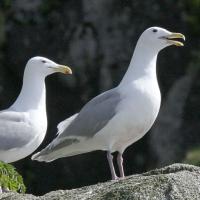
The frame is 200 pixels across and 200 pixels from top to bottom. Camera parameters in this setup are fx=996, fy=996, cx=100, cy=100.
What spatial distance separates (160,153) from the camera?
51.9 feet

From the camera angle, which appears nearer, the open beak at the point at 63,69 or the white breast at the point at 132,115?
the white breast at the point at 132,115

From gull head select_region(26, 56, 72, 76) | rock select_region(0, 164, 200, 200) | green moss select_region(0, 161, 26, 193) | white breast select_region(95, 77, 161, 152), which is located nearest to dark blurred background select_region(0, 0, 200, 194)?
gull head select_region(26, 56, 72, 76)

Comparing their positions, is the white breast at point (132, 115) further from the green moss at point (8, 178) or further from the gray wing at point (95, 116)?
the green moss at point (8, 178)

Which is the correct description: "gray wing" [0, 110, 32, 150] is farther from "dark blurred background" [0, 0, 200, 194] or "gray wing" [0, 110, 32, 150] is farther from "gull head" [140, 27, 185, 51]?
"dark blurred background" [0, 0, 200, 194]

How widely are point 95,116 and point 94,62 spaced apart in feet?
24.3

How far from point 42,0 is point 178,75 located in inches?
110

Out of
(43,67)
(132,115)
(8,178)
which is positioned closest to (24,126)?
(43,67)

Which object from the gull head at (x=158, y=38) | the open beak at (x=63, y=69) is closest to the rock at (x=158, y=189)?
the gull head at (x=158, y=38)

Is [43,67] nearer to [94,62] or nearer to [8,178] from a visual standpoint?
[8,178]

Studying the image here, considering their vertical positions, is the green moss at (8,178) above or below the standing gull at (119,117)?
above

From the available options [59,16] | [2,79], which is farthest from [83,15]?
[2,79]

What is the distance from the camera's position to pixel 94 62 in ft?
54.9

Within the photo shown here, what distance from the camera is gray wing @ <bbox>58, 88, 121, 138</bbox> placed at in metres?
9.20

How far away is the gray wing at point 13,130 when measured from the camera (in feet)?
31.7
